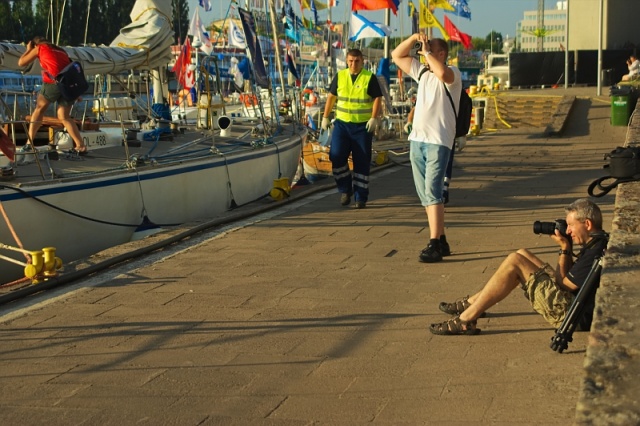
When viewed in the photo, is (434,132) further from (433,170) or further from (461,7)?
(461,7)

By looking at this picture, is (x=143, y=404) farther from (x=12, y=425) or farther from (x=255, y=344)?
Result: (x=255, y=344)

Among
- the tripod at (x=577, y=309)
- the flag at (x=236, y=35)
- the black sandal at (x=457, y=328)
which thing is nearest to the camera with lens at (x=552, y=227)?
the tripod at (x=577, y=309)

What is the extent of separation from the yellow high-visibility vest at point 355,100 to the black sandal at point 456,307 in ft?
16.9

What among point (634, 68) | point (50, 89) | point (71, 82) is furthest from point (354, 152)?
point (634, 68)

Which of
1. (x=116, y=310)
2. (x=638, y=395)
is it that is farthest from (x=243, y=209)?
(x=638, y=395)

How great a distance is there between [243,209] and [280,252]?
9.18ft

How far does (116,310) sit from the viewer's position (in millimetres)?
6555

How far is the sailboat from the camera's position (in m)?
9.23

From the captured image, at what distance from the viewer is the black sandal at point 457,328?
18.7ft

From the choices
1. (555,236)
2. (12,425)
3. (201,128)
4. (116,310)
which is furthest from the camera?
(201,128)

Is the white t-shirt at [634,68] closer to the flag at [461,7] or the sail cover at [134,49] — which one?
the flag at [461,7]

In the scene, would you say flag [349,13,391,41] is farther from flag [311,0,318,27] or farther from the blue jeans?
the blue jeans

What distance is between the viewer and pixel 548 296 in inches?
212

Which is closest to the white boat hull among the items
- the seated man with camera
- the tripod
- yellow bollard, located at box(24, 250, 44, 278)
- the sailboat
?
the sailboat
